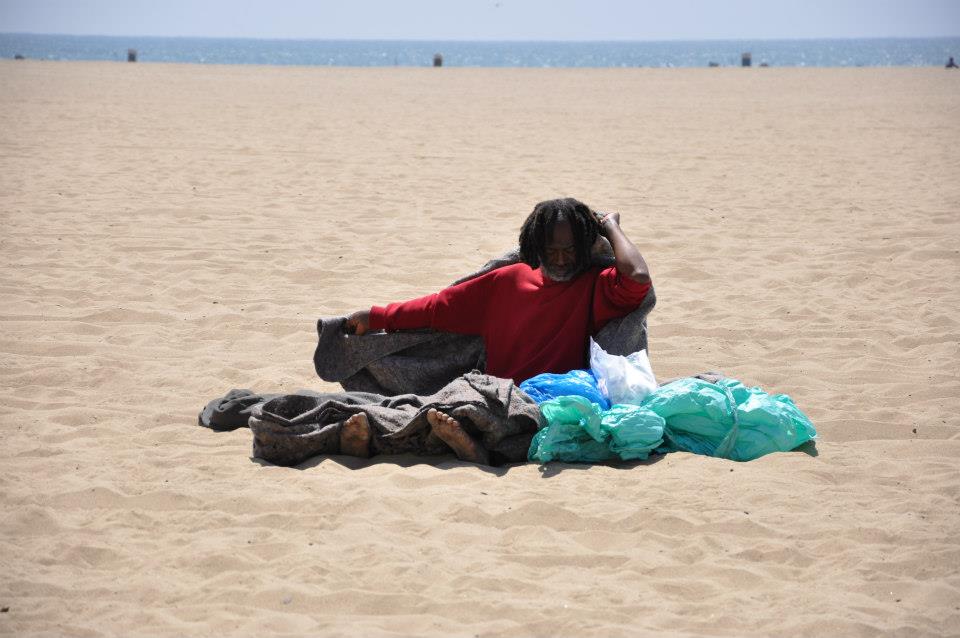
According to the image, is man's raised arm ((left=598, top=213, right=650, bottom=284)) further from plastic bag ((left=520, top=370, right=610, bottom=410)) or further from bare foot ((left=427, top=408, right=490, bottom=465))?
bare foot ((left=427, top=408, right=490, bottom=465))

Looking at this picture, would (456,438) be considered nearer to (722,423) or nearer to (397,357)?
(397,357)

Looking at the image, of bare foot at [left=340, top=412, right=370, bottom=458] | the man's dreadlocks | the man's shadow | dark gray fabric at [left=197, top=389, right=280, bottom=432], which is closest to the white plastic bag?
the man's shadow

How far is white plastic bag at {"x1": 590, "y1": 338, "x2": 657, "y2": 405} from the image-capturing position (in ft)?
16.0

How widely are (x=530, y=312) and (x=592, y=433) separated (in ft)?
2.60

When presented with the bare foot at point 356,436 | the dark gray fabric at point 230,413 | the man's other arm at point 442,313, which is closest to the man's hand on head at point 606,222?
the man's other arm at point 442,313

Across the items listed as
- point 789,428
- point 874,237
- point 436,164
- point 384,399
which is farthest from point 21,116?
point 789,428

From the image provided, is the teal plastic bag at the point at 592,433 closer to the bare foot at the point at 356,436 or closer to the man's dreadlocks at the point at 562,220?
the bare foot at the point at 356,436

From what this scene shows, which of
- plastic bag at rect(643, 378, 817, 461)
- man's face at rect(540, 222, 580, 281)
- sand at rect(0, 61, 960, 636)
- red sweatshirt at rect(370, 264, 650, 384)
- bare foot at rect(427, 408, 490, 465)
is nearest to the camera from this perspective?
sand at rect(0, 61, 960, 636)

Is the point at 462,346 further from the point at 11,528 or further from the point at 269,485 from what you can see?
the point at 11,528

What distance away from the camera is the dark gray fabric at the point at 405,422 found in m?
4.68

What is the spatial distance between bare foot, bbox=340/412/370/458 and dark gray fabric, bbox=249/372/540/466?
38mm

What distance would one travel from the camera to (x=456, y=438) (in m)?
4.68

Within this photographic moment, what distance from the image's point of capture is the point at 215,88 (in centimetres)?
2661

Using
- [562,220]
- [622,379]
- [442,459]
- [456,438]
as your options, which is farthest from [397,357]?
[622,379]
